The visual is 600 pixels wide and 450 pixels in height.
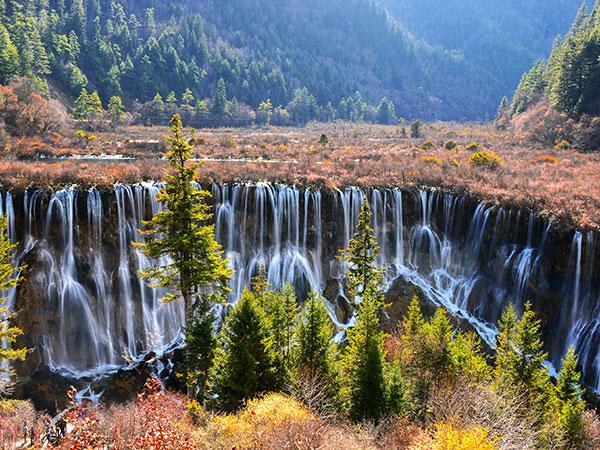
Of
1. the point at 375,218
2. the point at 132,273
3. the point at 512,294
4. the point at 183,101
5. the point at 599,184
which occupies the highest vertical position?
the point at 183,101

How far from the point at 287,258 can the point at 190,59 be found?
134m

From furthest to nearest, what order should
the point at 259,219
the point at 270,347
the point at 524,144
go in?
the point at 524,144
the point at 259,219
the point at 270,347

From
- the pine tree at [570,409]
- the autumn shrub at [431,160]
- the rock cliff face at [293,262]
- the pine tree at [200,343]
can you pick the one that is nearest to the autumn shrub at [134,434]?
the pine tree at [200,343]

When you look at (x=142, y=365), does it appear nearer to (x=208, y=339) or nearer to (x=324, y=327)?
(x=208, y=339)

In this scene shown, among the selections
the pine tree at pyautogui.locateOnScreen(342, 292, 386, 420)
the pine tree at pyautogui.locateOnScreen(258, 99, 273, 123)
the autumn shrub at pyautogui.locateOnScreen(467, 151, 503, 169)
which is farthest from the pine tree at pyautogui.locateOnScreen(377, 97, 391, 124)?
the pine tree at pyautogui.locateOnScreen(342, 292, 386, 420)

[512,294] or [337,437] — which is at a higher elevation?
[337,437]

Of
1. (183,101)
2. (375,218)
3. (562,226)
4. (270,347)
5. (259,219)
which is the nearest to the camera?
(270,347)

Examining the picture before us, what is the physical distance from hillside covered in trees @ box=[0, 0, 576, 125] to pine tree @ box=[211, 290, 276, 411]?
79.8 metres

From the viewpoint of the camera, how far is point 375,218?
35.9 metres

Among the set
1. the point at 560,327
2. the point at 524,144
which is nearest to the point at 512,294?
the point at 560,327

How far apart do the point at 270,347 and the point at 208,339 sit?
2.83 meters

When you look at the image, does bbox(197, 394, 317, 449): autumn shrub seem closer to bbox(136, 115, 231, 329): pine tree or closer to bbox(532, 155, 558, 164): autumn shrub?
bbox(136, 115, 231, 329): pine tree

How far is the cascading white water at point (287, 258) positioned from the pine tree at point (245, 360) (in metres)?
13.9

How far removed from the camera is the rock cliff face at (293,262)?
27219mm
